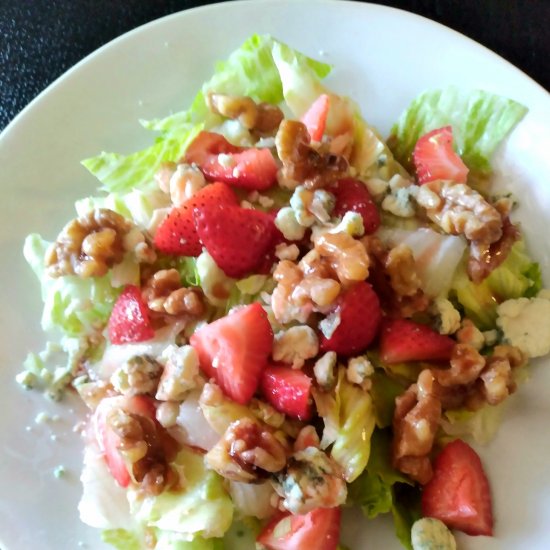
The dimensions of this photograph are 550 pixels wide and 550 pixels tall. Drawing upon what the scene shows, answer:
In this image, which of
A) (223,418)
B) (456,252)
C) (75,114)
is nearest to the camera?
(223,418)

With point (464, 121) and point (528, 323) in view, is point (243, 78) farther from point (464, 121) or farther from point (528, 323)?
point (528, 323)

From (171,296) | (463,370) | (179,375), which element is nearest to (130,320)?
(171,296)

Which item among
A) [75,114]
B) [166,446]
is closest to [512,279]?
[166,446]

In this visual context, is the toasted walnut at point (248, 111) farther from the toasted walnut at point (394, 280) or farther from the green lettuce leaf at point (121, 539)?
the green lettuce leaf at point (121, 539)

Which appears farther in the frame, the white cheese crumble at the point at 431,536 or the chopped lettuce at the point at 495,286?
the chopped lettuce at the point at 495,286

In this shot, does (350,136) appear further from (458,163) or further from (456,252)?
(456,252)

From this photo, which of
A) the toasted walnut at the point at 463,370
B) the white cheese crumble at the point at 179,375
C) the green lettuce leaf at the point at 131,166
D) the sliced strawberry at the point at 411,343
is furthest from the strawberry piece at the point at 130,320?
the toasted walnut at the point at 463,370
